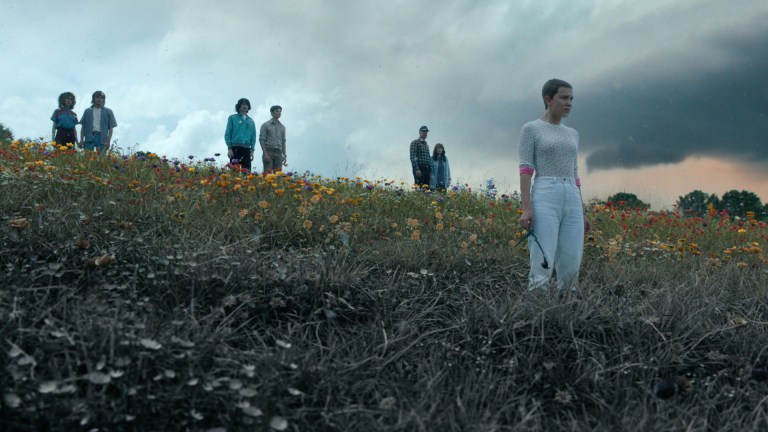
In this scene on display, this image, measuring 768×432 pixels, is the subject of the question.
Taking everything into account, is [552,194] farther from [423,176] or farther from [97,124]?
[97,124]

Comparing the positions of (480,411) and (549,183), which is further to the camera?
(549,183)

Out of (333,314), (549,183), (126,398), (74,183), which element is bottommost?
(126,398)

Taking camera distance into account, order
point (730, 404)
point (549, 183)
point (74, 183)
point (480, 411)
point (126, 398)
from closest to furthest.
A: point (126, 398) < point (480, 411) < point (730, 404) < point (549, 183) < point (74, 183)

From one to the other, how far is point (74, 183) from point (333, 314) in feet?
12.8

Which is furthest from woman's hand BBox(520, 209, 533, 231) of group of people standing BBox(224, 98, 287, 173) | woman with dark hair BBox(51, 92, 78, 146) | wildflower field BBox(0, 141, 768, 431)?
woman with dark hair BBox(51, 92, 78, 146)

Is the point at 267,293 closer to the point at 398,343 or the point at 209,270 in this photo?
the point at 209,270

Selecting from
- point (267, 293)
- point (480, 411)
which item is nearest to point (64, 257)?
point (267, 293)

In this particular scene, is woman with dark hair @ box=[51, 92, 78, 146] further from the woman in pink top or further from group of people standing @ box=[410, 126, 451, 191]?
the woman in pink top

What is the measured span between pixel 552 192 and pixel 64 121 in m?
9.47

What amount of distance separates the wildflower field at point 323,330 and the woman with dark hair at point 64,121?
5.24 metres

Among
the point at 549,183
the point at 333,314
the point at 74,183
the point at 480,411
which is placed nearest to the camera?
the point at 480,411

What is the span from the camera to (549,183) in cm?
462

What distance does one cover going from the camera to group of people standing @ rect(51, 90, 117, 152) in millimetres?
11047

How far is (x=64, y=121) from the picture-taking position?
11062 millimetres
